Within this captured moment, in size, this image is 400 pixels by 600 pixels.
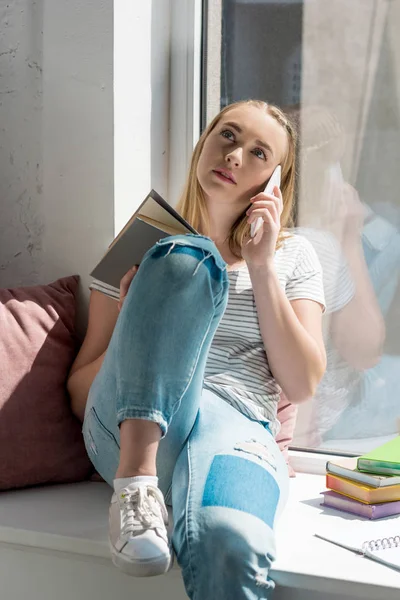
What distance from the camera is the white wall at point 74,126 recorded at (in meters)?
1.89

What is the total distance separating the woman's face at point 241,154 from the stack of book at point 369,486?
64 cm

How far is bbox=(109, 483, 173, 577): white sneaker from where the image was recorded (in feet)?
4.01

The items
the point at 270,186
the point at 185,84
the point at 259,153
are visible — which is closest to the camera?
the point at 270,186

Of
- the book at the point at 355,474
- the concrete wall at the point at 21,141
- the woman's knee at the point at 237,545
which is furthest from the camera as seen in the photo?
the concrete wall at the point at 21,141

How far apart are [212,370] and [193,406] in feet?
0.95

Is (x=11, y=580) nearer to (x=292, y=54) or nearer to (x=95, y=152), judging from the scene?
(x=95, y=152)

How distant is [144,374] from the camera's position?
50.7 inches

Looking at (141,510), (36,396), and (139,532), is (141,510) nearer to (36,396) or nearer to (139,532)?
(139,532)

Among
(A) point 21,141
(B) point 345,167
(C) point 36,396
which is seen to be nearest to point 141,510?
(C) point 36,396

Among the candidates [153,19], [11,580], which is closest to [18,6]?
[153,19]

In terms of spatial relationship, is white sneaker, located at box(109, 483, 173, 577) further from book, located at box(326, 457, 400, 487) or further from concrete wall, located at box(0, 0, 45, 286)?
concrete wall, located at box(0, 0, 45, 286)

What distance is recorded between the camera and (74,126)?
6.30 ft

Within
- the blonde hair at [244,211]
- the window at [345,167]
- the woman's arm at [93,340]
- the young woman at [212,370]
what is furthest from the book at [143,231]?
the window at [345,167]

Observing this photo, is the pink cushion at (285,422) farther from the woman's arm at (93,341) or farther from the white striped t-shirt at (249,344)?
the woman's arm at (93,341)
